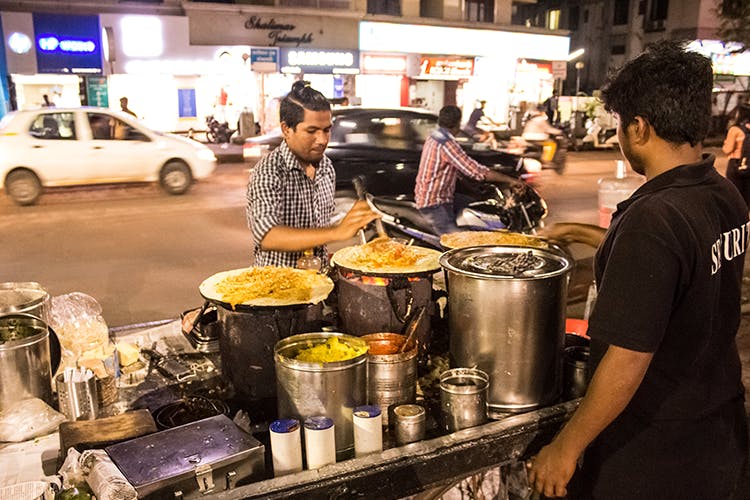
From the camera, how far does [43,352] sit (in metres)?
2.68

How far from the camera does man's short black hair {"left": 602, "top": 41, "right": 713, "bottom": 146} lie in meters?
1.94

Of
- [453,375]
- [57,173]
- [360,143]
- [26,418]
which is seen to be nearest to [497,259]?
[453,375]

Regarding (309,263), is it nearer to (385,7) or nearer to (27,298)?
(27,298)

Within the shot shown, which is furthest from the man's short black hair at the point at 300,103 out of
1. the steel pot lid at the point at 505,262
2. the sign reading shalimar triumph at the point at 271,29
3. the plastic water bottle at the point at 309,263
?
the sign reading shalimar triumph at the point at 271,29

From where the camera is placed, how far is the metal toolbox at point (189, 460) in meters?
2.05

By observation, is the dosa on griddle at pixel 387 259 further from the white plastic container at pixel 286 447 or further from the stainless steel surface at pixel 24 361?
the stainless steel surface at pixel 24 361

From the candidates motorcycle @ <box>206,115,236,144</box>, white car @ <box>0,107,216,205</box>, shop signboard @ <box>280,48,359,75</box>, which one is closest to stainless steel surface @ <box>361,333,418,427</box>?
white car @ <box>0,107,216,205</box>

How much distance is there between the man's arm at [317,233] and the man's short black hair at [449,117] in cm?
430

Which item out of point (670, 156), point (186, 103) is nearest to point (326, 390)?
point (670, 156)

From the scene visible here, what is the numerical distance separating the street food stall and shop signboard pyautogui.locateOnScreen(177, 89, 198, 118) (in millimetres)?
23220

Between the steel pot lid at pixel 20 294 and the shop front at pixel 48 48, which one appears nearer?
→ the steel pot lid at pixel 20 294

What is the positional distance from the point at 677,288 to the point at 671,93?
58 cm

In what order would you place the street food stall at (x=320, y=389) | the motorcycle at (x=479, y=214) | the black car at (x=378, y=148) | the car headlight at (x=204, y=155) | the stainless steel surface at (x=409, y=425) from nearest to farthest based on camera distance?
the street food stall at (x=320, y=389)
the stainless steel surface at (x=409, y=425)
the motorcycle at (x=479, y=214)
the black car at (x=378, y=148)
the car headlight at (x=204, y=155)

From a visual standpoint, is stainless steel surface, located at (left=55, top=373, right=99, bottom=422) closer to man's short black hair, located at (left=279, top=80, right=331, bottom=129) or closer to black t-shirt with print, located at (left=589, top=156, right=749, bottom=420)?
man's short black hair, located at (left=279, top=80, right=331, bottom=129)
